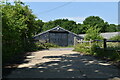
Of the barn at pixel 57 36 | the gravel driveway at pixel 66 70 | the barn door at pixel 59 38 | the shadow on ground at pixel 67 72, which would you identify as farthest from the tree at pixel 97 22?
the shadow on ground at pixel 67 72

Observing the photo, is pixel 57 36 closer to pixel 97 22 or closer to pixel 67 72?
pixel 67 72

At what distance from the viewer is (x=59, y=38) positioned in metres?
39.4

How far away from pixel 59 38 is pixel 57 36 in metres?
0.66

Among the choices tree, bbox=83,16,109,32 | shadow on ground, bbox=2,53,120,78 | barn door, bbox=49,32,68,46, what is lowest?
shadow on ground, bbox=2,53,120,78

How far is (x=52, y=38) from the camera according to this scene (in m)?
39.0

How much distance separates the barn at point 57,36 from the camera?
128ft

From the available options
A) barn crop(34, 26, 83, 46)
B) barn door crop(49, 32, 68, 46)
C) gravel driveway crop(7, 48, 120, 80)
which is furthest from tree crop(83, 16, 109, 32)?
gravel driveway crop(7, 48, 120, 80)

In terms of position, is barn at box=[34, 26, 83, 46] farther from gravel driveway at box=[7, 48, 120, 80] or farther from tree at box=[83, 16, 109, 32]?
tree at box=[83, 16, 109, 32]

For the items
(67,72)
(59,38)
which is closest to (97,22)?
(59,38)

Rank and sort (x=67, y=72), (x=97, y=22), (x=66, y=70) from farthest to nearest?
(x=97, y=22)
(x=66, y=70)
(x=67, y=72)

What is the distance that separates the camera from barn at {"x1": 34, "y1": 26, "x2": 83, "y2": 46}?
39031mm

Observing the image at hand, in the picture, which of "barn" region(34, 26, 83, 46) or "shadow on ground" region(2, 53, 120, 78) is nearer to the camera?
"shadow on ground" region(2, 53, 120, 78)

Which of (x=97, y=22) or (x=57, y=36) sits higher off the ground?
(x=97, y=22)

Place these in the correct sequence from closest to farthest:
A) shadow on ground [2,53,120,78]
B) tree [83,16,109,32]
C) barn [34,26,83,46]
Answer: shadow on ground [2,53,120,78] < barn [34,26,83,46] < tree [83,16,109,32]
